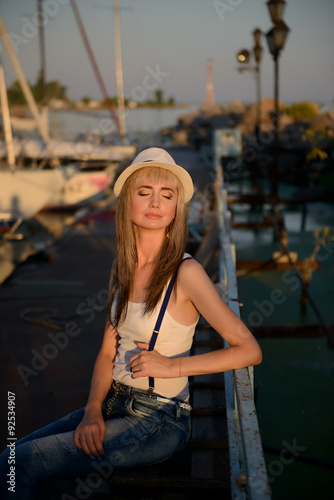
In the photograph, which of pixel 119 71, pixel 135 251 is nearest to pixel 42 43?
pixel 119 71

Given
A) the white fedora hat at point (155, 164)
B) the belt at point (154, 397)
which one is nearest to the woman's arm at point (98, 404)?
the belt at point (154, 397)

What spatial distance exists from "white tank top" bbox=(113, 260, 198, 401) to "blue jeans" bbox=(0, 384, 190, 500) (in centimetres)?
6

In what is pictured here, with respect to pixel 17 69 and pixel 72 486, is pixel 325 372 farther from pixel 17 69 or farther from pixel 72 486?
pixel 17 69

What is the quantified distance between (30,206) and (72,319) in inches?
412

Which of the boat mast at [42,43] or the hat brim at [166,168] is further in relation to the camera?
the boat mast at [42,43]

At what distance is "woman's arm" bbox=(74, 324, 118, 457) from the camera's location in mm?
2143

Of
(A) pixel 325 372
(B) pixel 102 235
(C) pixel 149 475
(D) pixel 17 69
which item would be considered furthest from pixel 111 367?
(D) pixel 17 69

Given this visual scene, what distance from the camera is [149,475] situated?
227cm

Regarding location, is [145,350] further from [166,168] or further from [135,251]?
[166,168]

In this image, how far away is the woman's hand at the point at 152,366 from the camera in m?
2.20

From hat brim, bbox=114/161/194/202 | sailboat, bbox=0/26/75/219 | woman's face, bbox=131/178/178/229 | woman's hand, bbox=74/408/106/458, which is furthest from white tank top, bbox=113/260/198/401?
sailboat, bbox=0/26/75/219

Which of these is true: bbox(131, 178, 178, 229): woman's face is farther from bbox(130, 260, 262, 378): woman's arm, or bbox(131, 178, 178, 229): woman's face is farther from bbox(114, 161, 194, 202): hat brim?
bbox(130, 260, 262, 378): woman's arm

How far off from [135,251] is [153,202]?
1.15ft

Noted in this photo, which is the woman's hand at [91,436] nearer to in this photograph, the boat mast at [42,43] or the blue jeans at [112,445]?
the blue jeans at [112,445]
